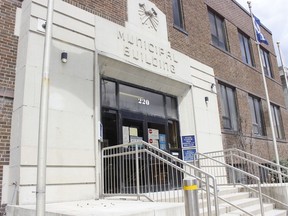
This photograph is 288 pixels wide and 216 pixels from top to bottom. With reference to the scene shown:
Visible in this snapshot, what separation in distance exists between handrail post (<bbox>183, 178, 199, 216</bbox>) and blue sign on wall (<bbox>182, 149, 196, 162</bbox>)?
22.5 feet

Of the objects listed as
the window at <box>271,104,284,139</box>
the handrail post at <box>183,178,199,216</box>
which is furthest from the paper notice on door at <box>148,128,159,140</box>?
the window at <box>271,104,284,139</box>

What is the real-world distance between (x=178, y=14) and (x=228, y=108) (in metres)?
4.63

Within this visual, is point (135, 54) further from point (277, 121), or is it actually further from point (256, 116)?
point (277, 121)

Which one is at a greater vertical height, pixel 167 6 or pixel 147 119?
pixel 167 6

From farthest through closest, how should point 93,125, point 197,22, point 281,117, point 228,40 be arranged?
point 281,117 → point 228,40 → point 197,22 → point 93,125

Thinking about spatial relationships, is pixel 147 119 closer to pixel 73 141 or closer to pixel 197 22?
pixel 73 141

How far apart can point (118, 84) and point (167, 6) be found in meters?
4.25

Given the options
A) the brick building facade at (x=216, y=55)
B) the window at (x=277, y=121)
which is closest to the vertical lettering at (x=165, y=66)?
the brick building facade at (x=216, y=55)

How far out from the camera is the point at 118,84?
9.05m

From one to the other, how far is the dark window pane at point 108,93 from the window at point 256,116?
29.1 feet

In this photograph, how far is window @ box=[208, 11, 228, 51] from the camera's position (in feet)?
47.6

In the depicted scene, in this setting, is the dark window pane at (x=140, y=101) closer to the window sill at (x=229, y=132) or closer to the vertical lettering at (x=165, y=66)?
the vertical lettering at (x=165, y=66)

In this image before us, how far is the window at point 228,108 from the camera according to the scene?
1332 centimetres

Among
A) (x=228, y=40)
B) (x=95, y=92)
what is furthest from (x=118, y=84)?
(x=228, y=40)
